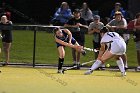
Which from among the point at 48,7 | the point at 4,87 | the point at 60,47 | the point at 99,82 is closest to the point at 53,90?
the point at 4,87

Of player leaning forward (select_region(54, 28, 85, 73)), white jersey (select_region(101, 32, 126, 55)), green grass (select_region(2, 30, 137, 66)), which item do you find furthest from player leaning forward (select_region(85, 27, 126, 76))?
green grass (select_region(2, 30, 137, 66))

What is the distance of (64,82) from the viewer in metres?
12.8

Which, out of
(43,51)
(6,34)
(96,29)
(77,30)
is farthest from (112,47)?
(43,51)

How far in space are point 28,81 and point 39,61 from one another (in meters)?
5.51

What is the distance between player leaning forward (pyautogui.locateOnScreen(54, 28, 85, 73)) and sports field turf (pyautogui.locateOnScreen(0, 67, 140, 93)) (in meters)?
0.50

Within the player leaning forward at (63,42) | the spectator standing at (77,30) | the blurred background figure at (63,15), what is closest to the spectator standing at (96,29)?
the spectator standing at (77,30)

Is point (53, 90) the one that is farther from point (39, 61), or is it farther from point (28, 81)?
point (39, 61)

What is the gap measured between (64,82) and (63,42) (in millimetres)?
2719

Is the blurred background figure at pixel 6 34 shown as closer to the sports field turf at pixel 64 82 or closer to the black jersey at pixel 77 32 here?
the sports field turf at pixel 64 82

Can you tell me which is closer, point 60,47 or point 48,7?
point 60,47

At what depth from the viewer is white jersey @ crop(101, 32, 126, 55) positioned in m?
14.4

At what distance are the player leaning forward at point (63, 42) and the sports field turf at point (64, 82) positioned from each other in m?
0.50

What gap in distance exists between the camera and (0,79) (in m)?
13.2

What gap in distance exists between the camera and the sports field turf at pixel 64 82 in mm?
11469
